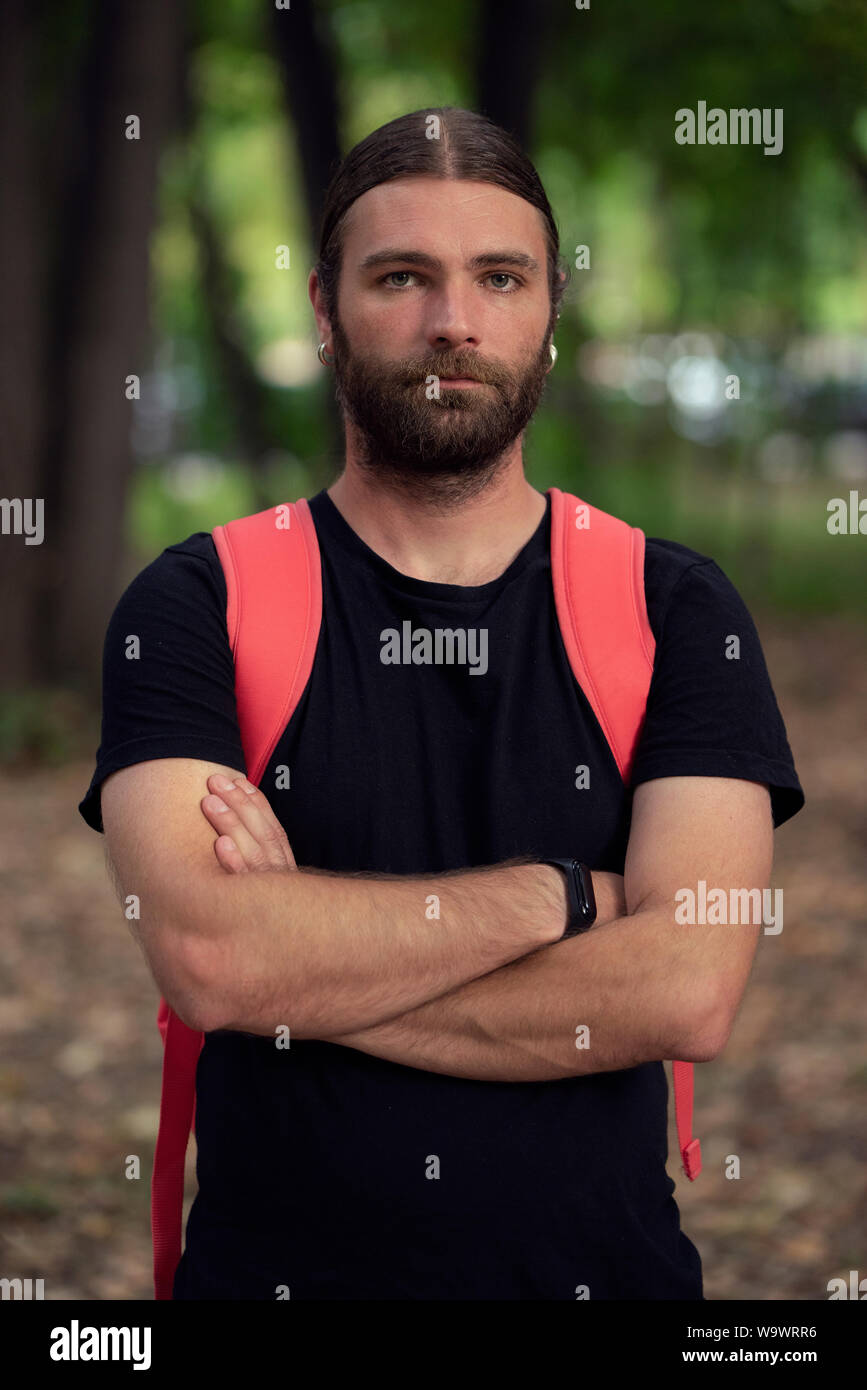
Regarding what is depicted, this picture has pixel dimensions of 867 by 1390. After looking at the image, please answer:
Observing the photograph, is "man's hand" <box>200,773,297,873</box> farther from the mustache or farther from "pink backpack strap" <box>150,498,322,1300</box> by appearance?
the mustache

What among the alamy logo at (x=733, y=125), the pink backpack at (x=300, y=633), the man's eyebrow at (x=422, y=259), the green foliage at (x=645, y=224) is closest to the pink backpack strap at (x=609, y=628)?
the pink backpack at (x=300, y=633)

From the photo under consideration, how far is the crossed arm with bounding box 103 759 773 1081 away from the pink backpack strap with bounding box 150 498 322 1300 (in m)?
0.12

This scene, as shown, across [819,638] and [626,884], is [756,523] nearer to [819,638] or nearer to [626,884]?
[819,638]

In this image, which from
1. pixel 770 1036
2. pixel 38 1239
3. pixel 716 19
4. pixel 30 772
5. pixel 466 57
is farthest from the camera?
pixel 466 57

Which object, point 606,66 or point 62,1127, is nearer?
point 62,1127

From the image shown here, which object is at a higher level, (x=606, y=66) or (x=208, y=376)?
(x=208, y=376)

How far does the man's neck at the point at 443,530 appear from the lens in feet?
9.01

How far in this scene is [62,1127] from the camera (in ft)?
20.6

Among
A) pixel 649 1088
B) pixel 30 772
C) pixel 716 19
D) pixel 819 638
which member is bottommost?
pixel 649 1088

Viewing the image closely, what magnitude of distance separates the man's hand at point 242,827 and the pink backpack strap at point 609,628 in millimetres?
587

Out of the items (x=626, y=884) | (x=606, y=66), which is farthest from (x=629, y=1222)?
(x=606, y=66)

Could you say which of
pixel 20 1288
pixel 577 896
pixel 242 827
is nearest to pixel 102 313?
pixel 20 1288

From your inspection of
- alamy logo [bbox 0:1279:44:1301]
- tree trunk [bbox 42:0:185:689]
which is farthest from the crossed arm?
tree trunk [bbox 42:0:185:689]

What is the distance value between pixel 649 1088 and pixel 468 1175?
40 cm
